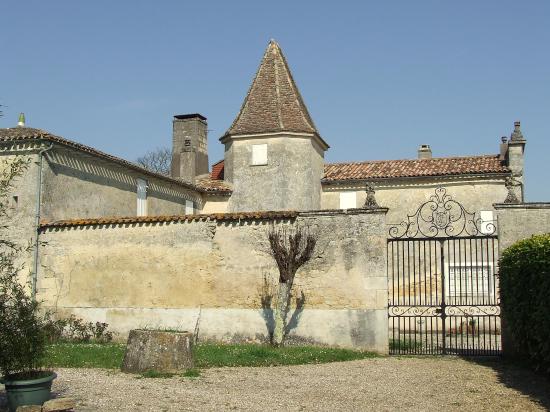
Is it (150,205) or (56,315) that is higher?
(150,205)

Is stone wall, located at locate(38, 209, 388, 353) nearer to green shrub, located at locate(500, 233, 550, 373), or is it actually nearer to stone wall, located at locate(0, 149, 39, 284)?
stone wall, located at locate(0, 149, 39, 284)

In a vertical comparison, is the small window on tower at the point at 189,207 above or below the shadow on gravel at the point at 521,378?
above

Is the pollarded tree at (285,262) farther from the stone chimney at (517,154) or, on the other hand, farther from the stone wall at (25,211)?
the stone chimney at (517,154)

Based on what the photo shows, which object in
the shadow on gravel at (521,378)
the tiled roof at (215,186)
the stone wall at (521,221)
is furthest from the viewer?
the tiled roof at (215,186)

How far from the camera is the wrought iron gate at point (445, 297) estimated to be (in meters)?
14.3

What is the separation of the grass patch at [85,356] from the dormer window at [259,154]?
451 inches

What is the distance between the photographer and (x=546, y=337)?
983 centimetres

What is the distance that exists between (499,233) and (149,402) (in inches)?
343

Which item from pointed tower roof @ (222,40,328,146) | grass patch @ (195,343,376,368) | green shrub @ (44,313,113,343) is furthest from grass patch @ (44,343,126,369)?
pointed tower roof @ (222,40,328,146)

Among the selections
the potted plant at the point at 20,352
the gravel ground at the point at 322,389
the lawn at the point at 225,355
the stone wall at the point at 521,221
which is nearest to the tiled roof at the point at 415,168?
the stone wall at the point at 521,221

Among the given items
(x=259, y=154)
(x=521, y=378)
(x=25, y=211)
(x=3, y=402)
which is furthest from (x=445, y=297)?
(x=3, y=402)

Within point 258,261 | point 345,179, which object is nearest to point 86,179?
point 258,261

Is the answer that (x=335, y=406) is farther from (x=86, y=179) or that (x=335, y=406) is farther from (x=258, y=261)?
(x=86, y=179)

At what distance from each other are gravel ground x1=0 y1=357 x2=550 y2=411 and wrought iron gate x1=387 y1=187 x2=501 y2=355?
8.11 feet
